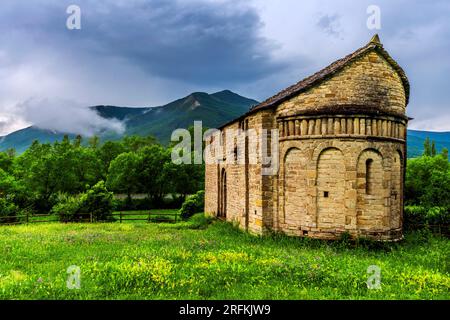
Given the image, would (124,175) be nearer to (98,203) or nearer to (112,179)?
(112,179)

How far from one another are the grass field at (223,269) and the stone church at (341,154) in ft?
3.29

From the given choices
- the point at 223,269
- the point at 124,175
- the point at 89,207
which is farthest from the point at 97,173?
the point at 223,269

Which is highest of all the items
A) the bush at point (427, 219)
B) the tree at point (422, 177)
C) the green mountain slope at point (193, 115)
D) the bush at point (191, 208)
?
the green mountain slope at point (193, 115)

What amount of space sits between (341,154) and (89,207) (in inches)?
887

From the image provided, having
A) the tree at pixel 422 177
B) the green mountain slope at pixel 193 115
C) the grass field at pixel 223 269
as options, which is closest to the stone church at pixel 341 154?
the grass field at pixel 223 269

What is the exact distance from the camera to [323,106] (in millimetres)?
15211

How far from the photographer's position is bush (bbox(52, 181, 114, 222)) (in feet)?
94.0

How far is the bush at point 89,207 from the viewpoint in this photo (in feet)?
94.0

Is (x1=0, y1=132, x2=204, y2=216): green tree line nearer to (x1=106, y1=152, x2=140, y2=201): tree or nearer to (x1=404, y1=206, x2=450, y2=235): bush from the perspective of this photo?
(x1=106, y1=152, x2=140, y2=201): tree

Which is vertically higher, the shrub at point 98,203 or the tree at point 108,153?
the tree at point 108,153

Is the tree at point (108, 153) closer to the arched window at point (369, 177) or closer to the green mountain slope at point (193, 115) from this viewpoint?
the arched window at point (369, 177)
